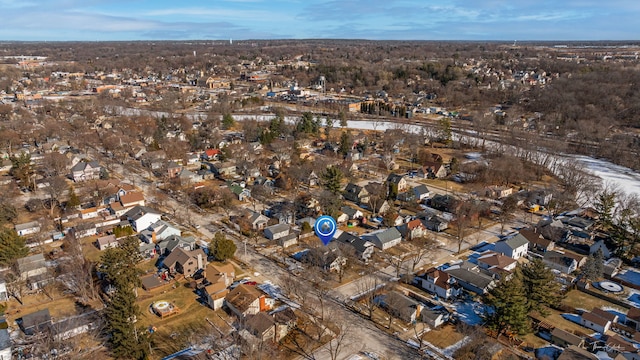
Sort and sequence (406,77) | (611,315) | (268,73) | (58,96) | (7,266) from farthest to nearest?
(268,73), (406,77), (58,96), (7,266), (611,315)

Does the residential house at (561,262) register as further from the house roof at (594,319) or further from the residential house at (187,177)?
the residential house at (187,177)

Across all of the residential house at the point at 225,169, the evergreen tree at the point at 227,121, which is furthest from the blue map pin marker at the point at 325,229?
the evergreen tree at the point at 227,121

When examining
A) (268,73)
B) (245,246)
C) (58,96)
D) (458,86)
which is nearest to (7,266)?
(245,246)

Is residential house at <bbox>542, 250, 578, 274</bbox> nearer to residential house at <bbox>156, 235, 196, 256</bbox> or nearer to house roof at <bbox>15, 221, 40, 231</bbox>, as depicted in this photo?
residential house at <bbox>156, 235, 196, 256</bbox>

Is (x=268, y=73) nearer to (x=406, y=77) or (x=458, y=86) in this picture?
(x=406, y=77)

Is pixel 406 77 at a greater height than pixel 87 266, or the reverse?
pixel 406 77

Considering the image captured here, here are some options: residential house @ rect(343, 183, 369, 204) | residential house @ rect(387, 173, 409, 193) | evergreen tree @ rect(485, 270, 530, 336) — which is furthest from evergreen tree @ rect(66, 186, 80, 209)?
evergreen tree @ rect(485, 270, 530, 336)

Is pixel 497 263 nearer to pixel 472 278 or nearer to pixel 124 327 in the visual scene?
pixel 472 278
